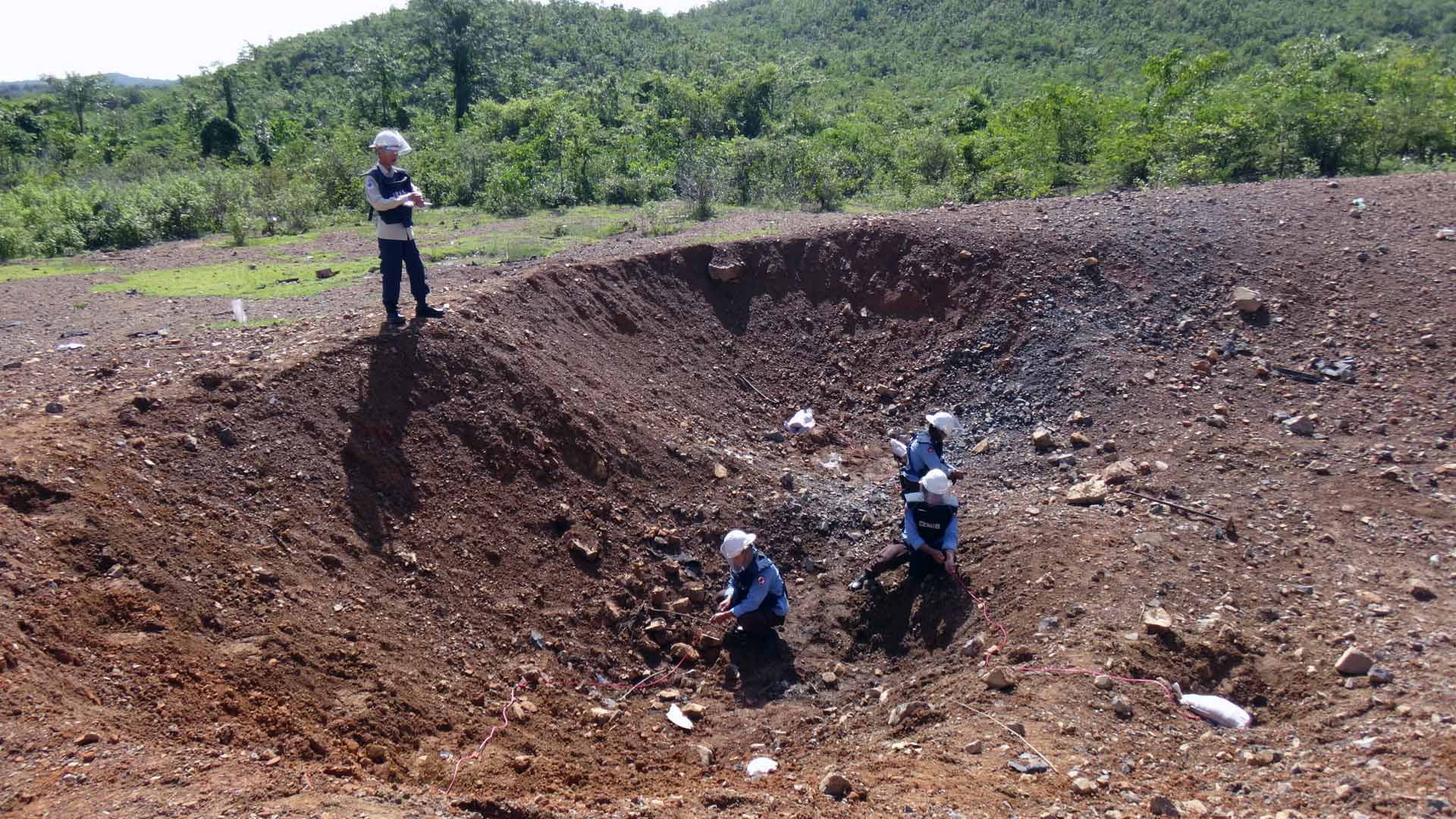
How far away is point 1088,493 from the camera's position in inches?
277

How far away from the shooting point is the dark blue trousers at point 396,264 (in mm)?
6648

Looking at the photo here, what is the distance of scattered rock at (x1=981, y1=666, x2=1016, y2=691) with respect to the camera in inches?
196

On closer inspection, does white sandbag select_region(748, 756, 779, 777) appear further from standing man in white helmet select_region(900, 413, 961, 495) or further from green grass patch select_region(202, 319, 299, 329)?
green grass patch select_region(202, 319, 299, 329)

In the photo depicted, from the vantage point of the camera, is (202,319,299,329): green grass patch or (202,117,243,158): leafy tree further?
(202,117,243,158): leafy tree

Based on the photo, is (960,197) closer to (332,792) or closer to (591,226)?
(591,226)

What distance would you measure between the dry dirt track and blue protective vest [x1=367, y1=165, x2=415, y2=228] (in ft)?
2.88

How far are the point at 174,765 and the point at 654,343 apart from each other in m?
6.13

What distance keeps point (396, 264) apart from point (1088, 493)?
5.48m

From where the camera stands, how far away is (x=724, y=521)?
23.9 ft

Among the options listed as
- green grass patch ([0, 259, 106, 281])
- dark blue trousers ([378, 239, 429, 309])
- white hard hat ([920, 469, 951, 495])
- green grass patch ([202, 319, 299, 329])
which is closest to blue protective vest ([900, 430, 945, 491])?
white hard hat ([920, 469, 951, 495])

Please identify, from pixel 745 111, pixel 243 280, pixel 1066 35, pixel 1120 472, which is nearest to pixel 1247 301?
pixel 1120 472

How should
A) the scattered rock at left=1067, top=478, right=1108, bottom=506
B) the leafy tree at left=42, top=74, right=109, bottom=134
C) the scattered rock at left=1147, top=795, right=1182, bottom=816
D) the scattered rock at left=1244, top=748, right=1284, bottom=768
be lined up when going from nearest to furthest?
the scattered rock at left=1147, top=795, right=1182, bottom=816, the scattered rock at left=1244, top=748, right=1284, bottom=768, the scattered rock at left=1067, top=478, right=1108, bottom=506, the leafy tree at left=42, top=74, right=109, bottom=134

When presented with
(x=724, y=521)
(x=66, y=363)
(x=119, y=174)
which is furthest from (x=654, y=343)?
(x=119, y=174)

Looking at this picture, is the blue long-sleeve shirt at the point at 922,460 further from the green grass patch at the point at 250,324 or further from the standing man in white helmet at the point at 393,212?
the green grass patch at the point at 250,324
